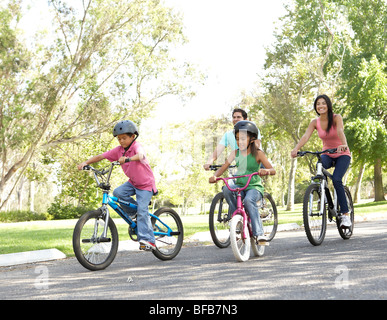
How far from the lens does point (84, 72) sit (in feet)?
80.0

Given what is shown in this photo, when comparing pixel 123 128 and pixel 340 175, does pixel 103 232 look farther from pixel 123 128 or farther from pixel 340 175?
pixel 340 175

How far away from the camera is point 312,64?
30.7 metres

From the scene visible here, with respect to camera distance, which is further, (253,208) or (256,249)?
(256,249)

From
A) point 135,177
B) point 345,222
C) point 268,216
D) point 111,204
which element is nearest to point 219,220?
point 268,216

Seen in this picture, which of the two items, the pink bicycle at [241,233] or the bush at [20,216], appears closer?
the pink bicycle at [241,233]

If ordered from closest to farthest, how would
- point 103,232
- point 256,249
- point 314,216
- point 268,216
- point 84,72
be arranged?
point 103,232, point 256,249, point 314,216, point 268,216, point 84,72

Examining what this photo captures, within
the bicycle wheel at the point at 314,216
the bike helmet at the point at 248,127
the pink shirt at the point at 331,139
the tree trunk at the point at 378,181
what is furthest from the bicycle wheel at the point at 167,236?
the tree trunk at the point at 378,181

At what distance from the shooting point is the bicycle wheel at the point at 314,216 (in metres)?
7.69

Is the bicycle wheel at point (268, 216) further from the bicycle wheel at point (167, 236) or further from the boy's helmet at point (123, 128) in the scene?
the boy's helmet at point (123, 128)

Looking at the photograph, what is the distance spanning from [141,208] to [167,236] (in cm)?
87

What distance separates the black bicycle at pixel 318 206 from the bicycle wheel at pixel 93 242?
286 centimetres

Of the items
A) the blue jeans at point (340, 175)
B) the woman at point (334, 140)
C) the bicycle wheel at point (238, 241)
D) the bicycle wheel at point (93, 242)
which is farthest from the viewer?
the blue jeans at point (340, 175)
